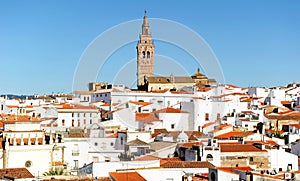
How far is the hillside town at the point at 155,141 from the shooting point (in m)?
18.3

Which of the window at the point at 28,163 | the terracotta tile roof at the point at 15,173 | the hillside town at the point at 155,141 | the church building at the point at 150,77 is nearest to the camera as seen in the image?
the terracotta tile roof at the point at 15,173

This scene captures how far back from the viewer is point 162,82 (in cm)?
6366

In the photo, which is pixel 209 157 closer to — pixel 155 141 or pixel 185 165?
pixel 185 165

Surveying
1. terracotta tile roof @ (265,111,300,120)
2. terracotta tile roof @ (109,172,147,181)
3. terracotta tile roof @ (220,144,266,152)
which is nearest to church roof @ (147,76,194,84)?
terracotta tile roof @ (265,111,300,120)

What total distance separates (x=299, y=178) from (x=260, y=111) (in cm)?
2796

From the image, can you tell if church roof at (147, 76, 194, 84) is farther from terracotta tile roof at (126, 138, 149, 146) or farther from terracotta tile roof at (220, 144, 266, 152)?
terracotta tile roof at (220, 144, 266, 152)

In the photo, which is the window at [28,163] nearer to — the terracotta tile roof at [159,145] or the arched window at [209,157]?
the terracotta tile roof at [159,145]

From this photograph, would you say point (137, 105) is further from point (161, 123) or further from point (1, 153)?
point (1, 153)

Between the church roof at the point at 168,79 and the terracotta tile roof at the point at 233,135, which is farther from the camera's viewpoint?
the church roof at the point at 168,79

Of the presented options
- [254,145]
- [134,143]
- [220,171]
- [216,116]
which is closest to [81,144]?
[134,143]

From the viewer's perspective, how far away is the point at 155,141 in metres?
30.4

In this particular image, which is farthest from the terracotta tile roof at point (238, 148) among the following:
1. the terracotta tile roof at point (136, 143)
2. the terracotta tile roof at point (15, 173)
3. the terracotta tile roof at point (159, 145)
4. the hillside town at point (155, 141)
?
the terracotta tile roof at point (15, 173)

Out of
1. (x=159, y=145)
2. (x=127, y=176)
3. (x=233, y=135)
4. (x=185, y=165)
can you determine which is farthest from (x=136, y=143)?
(x=127, y=176)

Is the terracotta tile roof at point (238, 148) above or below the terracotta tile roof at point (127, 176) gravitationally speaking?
above
